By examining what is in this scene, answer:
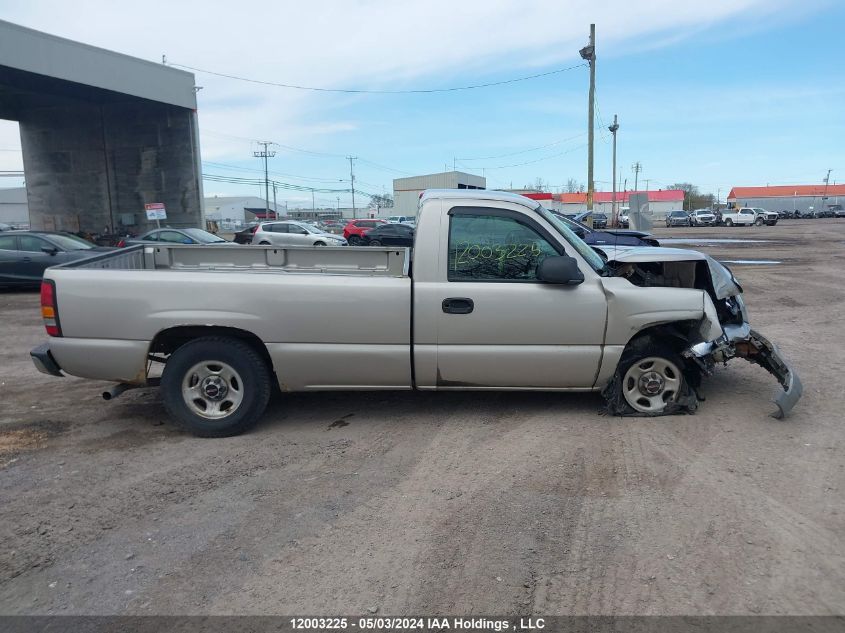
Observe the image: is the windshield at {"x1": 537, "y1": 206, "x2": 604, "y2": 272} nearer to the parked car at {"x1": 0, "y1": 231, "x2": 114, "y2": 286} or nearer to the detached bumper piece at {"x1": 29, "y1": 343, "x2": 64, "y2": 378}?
the detached bumper piece at {"x1": 29, "y1": 343, "x2": 64, "y2": 378}

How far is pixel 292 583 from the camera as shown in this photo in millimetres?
3070

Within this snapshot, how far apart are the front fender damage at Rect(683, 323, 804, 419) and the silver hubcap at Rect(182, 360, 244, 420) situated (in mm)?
3686

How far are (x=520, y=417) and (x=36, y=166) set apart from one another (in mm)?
38067

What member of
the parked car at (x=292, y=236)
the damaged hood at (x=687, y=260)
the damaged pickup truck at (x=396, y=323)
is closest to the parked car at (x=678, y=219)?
the parked car at (x=292, y=236)

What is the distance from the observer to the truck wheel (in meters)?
4.92

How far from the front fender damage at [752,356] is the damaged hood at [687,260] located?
37 centimetres

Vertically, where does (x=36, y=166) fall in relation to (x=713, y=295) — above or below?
above

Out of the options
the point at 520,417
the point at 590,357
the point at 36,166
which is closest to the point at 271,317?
the point at 520,417

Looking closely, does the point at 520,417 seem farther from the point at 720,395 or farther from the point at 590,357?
the point at 720,395

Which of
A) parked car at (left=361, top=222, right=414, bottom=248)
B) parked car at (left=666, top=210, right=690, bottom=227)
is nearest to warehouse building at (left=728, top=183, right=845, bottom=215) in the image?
parked car at (left=666, top=210, right=690, bottom=227)

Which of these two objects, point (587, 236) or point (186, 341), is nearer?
point (186, 341)

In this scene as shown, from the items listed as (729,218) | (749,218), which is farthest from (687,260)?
(729,218)

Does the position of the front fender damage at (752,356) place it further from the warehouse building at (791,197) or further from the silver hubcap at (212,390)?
the warehouse building at (791,197)

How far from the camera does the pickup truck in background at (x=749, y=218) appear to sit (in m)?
53.1
